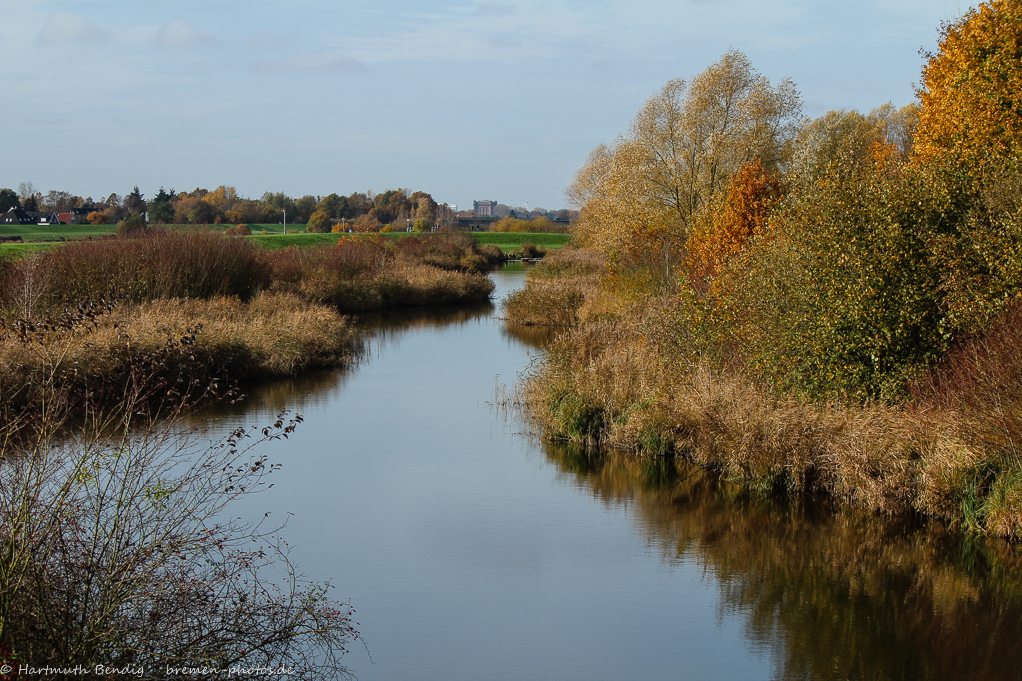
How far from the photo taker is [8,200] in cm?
9369

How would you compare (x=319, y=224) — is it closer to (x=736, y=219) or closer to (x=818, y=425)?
(x=736, y=219)

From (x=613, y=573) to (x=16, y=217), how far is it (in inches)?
3655

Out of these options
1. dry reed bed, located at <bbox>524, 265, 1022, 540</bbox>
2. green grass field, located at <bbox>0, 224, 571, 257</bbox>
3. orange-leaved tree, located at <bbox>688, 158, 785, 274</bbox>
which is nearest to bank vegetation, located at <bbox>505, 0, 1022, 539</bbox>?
dry reed bed, located at <bbox>524, 265, 1022, 540</bbox>

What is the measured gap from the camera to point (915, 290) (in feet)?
39.5

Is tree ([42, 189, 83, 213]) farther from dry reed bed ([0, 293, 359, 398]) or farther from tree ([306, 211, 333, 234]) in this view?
dry reed bed ([0, 293, 359, 398])

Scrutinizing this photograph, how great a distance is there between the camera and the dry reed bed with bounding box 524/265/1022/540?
10.2 metres

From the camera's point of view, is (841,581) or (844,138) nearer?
(841,581)

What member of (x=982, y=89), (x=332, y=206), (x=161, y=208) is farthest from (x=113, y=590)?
(x=332, y=206)

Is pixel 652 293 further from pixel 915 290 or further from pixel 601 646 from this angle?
pixel 601 646

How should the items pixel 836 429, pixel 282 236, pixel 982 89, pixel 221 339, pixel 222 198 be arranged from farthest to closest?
pixel 222 198
pixel 282 236
pixel 221 339
pixel 982 89
pixel 836 429

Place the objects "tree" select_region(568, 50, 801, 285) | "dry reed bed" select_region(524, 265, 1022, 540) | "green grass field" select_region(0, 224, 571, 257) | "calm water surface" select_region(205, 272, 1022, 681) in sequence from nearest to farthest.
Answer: "calm water surface" select_region(205, 272, 1022, 681), "dry reed bed" select_region(524, 265, 1022, 540), "tree" select_region(568, 50, 801, 285), "green grass field" select_region(0, 224, 571, 257)

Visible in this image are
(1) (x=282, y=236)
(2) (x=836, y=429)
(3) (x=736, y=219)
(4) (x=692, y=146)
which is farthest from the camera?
(1) (x=282, y=236)

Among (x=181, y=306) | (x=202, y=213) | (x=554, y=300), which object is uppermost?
(x=202, y=213)

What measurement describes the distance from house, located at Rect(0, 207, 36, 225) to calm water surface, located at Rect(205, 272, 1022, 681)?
84.9 meters
